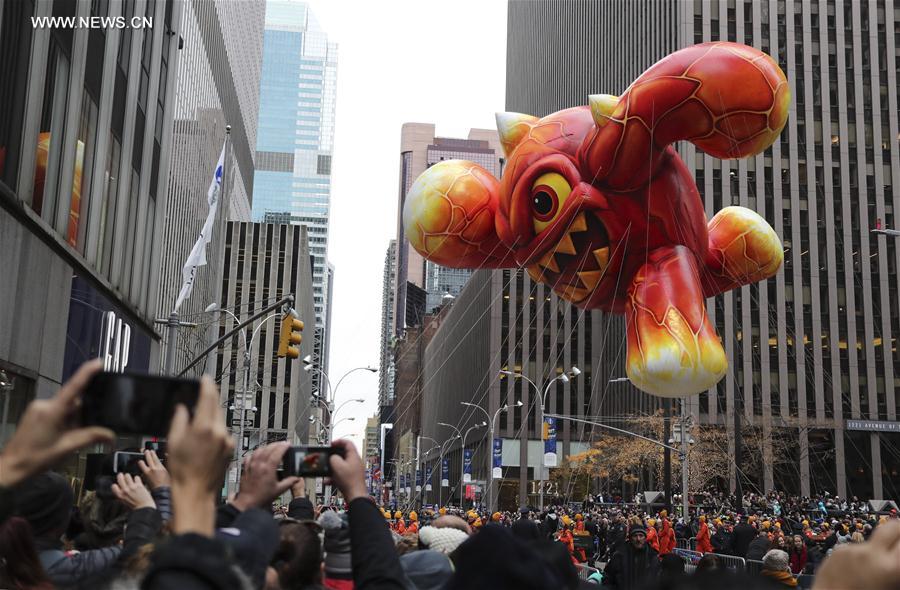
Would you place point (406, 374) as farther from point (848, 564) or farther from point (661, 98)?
point (848, 564)

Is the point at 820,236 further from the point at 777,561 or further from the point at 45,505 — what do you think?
the point at 45,505

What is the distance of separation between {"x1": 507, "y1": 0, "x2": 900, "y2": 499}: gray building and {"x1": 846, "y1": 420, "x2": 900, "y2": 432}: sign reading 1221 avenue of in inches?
5.2

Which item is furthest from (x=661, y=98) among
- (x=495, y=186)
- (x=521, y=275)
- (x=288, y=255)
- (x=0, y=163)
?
(x=288, y=255)

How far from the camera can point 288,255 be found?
96.0 metres

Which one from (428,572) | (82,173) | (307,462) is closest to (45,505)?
(307,462)

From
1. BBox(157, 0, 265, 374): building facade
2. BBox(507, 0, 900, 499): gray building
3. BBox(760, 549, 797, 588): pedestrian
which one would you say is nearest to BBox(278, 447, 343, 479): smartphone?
BBox(760, 549, 797, 588): pedestrian

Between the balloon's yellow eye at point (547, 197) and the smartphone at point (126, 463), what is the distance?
1115cm

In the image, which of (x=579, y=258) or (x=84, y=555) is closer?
(x=84, y=555)

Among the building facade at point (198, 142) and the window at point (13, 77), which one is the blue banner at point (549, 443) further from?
the window at point (13, 77)

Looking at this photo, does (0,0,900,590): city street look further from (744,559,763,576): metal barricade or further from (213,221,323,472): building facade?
(213,221,323,472): building facade

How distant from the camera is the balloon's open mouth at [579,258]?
50.3 ft

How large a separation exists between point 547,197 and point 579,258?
120cm

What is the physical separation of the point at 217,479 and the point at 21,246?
1581cm

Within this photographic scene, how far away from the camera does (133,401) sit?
2176mm
